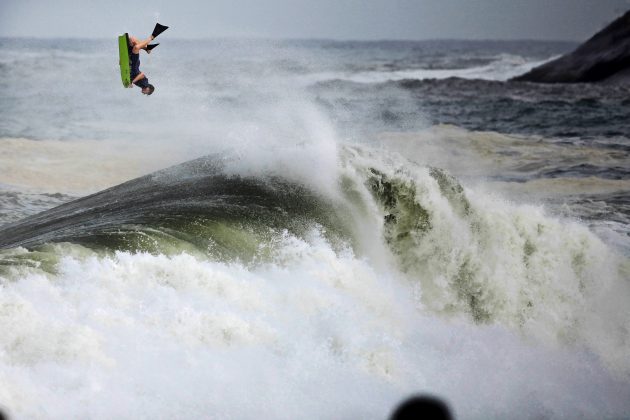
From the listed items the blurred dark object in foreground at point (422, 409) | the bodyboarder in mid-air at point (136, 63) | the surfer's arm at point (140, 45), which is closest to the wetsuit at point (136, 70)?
the bodyboarder in mid-air at point (136, 63)

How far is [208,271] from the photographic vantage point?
6.33 meters

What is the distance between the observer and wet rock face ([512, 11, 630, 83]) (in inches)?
1316

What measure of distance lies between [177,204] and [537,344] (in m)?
4.23

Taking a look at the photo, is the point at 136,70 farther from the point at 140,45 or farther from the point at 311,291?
the point at 311,291

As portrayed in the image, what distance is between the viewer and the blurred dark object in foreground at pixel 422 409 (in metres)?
5.05

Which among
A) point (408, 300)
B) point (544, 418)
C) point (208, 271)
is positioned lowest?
point (544, 418)

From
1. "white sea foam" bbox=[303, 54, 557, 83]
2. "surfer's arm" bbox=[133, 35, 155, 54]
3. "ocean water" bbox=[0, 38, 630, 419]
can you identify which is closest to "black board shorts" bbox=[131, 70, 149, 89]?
"surfer's arm" bbox=[133, 35, 155, 54]

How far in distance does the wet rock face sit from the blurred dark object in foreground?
29.8 meters

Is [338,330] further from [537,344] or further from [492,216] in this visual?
[492,216]

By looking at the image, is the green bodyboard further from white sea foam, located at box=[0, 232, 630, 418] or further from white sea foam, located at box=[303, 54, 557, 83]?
white sea foam, located at box=[303, 54, 557, 83]

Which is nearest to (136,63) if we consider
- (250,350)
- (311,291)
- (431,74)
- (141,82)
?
(141,82)

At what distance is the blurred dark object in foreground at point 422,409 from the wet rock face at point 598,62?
29802 millimetres

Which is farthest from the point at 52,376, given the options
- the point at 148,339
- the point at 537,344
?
the point at 537,344

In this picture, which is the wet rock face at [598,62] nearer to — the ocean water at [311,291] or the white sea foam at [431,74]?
the white sea foam at [431,74]
